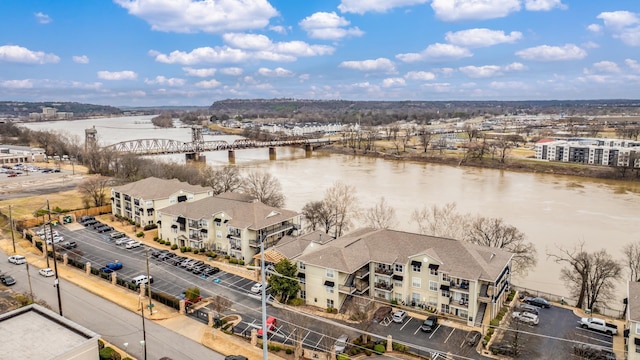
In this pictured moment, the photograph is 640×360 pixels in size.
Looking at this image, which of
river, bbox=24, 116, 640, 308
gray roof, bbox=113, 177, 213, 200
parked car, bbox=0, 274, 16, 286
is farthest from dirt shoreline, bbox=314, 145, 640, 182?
parked car, bbox=0, 274, 16, 286

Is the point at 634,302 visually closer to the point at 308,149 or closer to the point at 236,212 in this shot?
the point at 236,212

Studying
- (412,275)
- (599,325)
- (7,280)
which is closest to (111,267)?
(7,280)

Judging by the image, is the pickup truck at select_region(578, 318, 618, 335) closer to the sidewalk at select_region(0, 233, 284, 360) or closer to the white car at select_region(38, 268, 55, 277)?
the sidewalk at select_region(0, 233, 284, 360)

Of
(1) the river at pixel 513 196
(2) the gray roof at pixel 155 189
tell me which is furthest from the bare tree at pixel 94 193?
(1) the river at pixel 513 196

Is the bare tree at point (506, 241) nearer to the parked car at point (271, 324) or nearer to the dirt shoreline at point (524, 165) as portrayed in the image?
the parked car at point (271, 324)

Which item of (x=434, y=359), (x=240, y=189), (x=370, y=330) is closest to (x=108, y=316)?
(x=370, y=330)

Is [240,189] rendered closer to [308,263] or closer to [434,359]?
[308,263]
